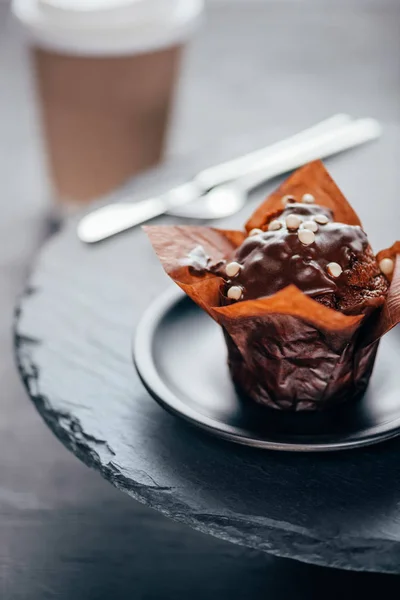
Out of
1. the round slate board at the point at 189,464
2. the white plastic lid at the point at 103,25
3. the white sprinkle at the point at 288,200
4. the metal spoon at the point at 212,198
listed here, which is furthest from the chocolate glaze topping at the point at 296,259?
the white plastic lid at the point at 103,25

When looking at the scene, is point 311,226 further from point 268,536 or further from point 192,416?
point 268,536

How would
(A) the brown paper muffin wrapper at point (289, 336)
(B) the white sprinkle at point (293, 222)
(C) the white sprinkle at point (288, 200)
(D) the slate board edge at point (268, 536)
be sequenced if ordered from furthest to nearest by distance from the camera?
(C) the white sprinkle at point (288, 200) < (B) the white sprinkle at point (293, 222) < (A) the brown paper muffin wrapper at point (289, 336) < (D) the slate board edge at point (268, 536)

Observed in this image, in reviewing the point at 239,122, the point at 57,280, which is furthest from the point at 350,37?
the point at 57,280

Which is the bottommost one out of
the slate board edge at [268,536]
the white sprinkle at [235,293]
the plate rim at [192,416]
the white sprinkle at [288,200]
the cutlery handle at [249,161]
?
the slate board edge at [268,536]

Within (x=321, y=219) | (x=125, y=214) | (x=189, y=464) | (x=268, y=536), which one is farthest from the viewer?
(x=125, y=214)

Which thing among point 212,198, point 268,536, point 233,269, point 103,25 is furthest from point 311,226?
point 103,25

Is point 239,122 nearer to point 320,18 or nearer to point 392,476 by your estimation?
point 320,18

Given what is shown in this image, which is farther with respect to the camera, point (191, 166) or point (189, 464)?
point (191, 166)

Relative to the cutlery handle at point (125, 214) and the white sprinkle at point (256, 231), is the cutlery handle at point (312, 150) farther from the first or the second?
the white sprinkle at point (256, 231)
